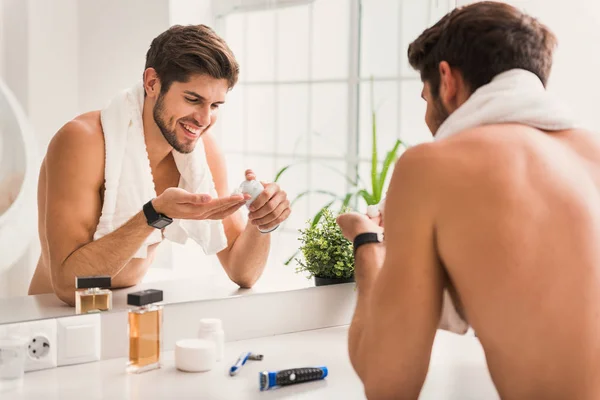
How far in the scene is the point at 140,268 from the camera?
174 cm

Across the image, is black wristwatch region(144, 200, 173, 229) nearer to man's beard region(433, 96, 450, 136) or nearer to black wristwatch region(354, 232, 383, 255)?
black wristwatch region(354, 232, 383, 255)

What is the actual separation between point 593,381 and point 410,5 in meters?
1.54

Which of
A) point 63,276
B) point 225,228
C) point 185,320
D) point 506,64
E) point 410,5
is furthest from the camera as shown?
point 410,5

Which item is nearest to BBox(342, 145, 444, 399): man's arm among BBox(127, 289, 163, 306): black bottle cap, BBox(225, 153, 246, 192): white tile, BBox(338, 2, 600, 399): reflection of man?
BBox(338, 2, 600, 399): reflection of man

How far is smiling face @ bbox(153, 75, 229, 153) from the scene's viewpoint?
69.2 inches

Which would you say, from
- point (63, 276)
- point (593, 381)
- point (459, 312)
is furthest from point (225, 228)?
point (593, 381)

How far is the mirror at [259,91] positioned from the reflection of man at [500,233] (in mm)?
695

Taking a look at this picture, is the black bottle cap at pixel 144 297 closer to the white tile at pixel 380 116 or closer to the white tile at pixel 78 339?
the white tile at pixel 78 339

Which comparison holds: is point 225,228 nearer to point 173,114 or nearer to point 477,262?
point 173,114

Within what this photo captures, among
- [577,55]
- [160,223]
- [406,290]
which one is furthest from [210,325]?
[577,55]

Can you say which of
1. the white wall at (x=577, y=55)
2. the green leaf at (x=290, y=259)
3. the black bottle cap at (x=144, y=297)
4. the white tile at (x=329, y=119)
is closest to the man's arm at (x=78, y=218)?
the black bottle cap at (x=144, y=297)

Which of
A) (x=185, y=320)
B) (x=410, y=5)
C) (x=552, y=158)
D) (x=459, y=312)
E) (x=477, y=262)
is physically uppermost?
(x=410, y=5)

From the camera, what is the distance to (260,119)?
1.87m

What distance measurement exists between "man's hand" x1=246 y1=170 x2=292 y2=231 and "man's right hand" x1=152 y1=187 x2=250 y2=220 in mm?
111
